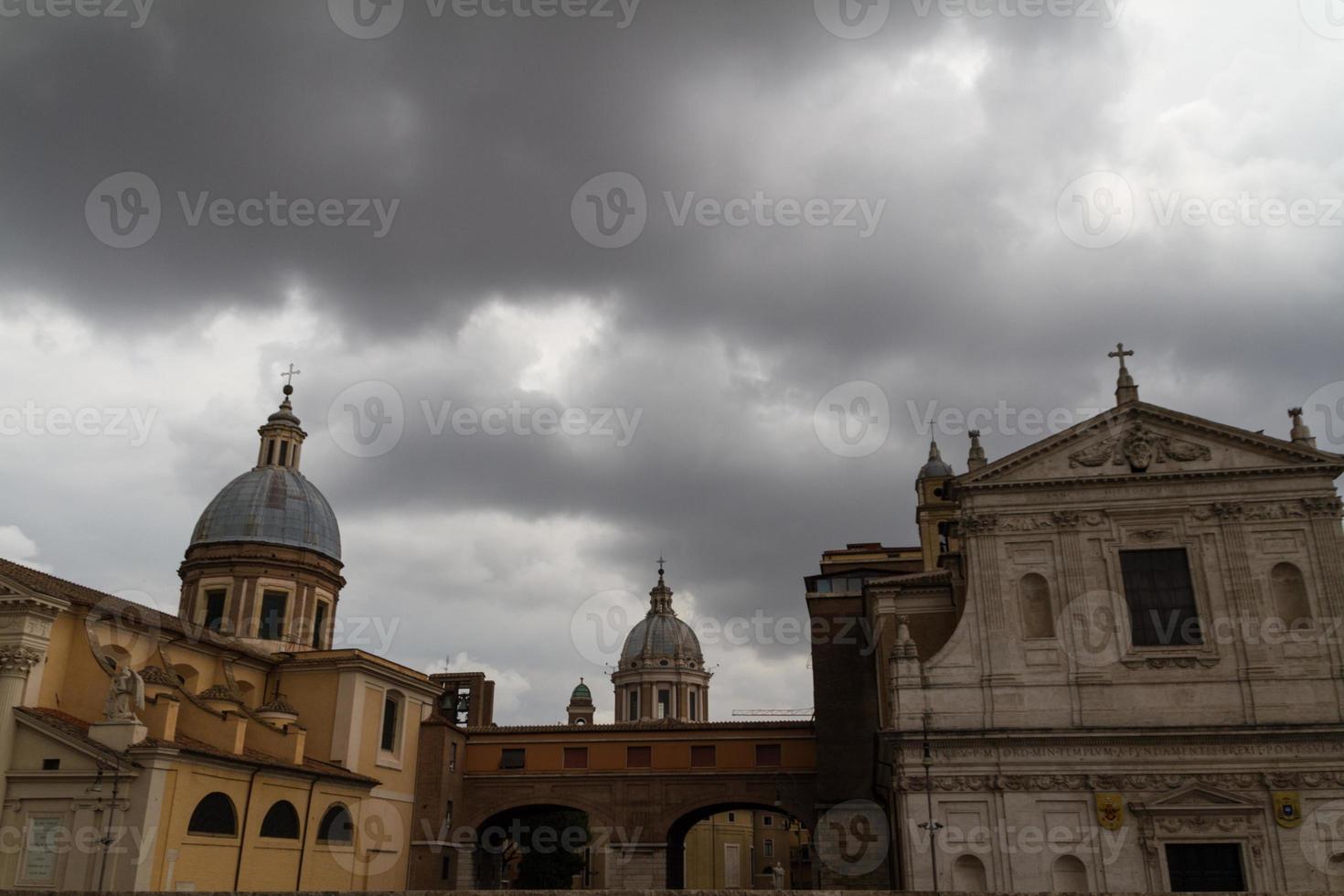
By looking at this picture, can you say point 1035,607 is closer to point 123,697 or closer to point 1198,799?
point 1198,799

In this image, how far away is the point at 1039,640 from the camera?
29906mm

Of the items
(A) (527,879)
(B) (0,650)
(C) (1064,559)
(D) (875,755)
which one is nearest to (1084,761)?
(C) (1064,559)

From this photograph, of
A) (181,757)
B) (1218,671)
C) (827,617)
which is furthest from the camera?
(827,617)

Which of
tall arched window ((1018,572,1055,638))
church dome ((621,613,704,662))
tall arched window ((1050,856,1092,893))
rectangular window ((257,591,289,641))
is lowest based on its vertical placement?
tall arched window ((1050,856,1092,893))

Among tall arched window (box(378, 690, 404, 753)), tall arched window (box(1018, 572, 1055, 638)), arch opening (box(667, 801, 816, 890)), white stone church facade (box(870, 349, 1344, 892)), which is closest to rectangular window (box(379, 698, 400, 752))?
tall arched window (box(378, 690, 404, 753))

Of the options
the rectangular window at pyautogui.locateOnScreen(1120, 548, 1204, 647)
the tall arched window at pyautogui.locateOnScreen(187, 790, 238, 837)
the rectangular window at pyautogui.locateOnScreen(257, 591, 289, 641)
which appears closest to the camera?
the tall arched window at pyautogui.locateOnScreen(187, 790, 238, 837)

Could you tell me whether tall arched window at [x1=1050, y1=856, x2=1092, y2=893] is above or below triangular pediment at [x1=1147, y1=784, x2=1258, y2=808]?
below

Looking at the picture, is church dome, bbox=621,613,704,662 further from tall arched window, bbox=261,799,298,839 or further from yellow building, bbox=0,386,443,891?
tall arched window, bbox=261,799,298,839

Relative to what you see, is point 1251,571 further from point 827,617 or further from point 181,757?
point 181,757

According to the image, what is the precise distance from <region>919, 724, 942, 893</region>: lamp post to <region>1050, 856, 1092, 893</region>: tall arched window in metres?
2.96

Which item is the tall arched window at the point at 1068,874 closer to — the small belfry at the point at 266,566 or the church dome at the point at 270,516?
the small belfry at the point at 266,566

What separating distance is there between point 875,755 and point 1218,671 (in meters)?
11.0

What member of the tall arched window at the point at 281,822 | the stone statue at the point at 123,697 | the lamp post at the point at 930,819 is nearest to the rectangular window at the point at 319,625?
the tall arched window at the point at 281,822

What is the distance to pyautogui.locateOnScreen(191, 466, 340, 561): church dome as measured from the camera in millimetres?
44562
